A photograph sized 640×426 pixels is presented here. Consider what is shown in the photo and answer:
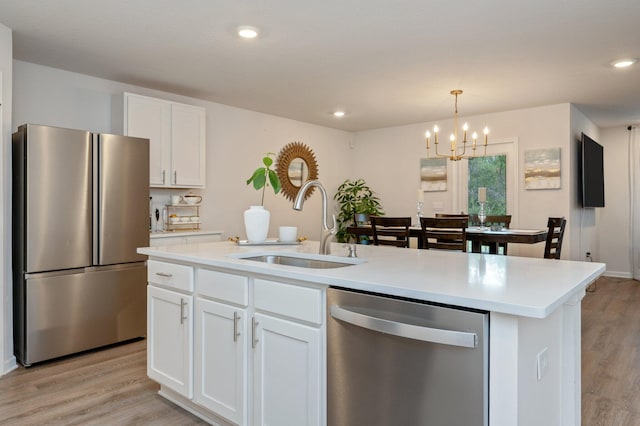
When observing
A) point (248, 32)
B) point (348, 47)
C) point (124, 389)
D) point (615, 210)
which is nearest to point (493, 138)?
point (615, 210)

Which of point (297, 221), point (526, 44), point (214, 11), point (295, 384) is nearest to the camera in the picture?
point (295, 384)

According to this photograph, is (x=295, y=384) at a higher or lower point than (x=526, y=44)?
lower

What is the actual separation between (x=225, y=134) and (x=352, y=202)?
2.46m

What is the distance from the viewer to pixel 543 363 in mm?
1432

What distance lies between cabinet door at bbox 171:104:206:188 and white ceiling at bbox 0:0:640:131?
0.93ft

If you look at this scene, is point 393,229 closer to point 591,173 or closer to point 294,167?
point 294,167

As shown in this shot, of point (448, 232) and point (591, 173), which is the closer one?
point (448, 232)

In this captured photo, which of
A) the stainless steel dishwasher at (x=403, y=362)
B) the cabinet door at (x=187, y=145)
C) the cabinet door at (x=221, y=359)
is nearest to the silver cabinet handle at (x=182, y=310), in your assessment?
the cabinet door at (x=221, y=359)

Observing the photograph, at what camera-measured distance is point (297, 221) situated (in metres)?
6.23

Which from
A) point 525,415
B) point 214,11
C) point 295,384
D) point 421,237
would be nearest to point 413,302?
point 525,415

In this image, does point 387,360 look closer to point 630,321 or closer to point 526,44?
point 526,44

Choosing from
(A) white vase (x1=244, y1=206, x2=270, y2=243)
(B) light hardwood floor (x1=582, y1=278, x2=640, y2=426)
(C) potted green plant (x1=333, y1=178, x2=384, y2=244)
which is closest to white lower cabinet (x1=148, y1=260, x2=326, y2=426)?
(A) white vase (x1=244, y1=206, x2=270, y2=243)

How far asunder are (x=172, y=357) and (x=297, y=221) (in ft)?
12.9

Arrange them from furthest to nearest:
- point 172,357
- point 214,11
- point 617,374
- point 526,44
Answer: point 526,44, point 617,374, point 214,11, point 172,357
